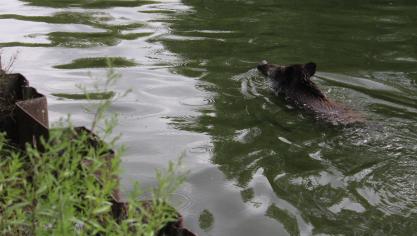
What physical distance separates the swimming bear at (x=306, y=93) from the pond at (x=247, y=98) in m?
0.14

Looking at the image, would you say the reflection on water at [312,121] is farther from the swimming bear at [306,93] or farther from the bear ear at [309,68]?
the bear ear at [309,68]

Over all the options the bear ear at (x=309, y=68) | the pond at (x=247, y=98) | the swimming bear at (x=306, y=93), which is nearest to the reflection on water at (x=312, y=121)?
the pond at (x=247, y=98)

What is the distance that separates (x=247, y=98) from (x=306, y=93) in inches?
28.3

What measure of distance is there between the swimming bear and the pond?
5.6 inches

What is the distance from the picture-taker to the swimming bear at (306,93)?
264 inches

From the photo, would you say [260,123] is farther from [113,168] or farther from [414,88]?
[113,168]

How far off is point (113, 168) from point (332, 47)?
805cm

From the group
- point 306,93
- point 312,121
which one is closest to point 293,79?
point 306,93

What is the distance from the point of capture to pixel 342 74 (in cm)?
852

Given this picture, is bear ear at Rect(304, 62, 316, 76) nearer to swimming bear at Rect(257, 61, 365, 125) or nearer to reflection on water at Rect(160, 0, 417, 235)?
swimming bear at Rect(257, 61, 365, 125)

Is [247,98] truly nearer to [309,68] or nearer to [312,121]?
[309,68]

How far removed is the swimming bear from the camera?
22.0 ft

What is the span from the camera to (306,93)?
7.48 meters

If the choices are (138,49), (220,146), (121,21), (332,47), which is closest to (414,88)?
(332,47)
